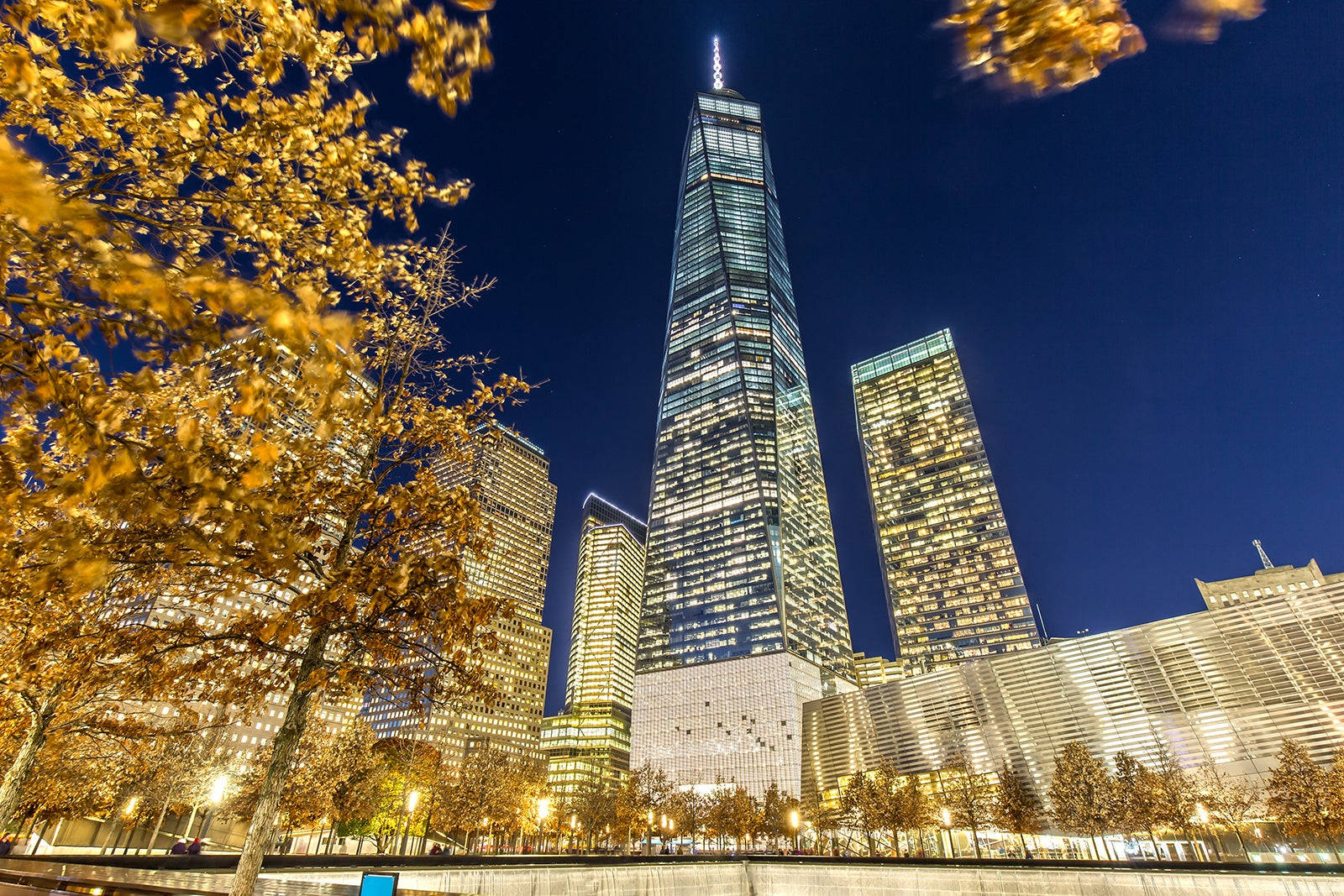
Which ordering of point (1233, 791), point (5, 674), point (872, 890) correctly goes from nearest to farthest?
point (5, 674), point (872, 890), point (1233, 791)

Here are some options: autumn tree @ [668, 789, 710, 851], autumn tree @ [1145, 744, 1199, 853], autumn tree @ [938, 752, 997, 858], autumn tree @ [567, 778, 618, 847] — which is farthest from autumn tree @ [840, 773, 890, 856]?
autumn tree @ [567, 778, 618, 847]

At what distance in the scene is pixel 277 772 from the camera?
874 cm

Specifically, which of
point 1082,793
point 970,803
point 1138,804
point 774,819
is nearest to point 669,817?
point 774,819

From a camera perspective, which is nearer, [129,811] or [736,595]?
[129,811]

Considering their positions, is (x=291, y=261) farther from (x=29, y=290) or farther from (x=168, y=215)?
(x=29, y=290)

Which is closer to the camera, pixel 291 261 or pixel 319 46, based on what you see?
pixel 319 46

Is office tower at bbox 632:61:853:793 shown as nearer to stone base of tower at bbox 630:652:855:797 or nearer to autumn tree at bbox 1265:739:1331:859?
stone base of tower at bbox 630:652:855:797

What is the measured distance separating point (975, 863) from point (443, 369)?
2287 cm

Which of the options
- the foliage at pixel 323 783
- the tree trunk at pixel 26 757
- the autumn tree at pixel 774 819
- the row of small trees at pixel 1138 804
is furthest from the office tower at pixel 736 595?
the tree trunk at pixel 26 757

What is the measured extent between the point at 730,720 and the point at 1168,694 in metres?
86.4

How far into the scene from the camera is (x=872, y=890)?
1838 cm

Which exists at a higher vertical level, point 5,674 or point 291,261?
point 291,261

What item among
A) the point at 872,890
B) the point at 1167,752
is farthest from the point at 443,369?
the point at 1167,752

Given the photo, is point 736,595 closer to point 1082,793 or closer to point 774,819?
point 774,819
